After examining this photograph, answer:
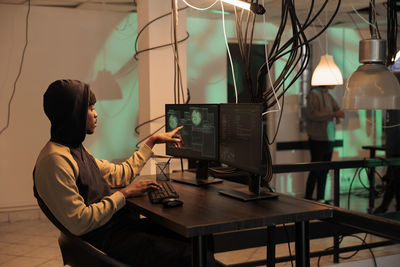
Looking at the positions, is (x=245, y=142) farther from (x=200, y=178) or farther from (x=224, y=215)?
(x=200, y=178)

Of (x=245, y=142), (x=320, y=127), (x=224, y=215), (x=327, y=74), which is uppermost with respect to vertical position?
(x=327, y=74)

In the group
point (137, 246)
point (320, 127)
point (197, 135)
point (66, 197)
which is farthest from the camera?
point (320, 127)

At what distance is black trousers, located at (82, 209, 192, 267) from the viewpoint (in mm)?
2092

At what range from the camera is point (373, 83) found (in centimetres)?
216

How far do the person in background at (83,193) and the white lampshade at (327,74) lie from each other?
3230 millimetres

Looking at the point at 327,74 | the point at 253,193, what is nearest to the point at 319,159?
the point at 327,74

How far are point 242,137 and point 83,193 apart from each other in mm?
775

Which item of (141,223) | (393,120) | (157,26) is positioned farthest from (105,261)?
(393,120)

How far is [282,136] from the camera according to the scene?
6207mm

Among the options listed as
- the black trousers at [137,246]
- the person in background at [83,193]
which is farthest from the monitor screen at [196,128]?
the black trousers at [137,246]

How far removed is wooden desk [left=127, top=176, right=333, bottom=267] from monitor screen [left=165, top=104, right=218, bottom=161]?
0.36 metres

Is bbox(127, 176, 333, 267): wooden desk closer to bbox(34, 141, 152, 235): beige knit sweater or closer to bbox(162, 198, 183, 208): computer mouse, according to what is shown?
bbox(162, 198, 183, 208): computer mouse

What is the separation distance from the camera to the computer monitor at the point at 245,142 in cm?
215

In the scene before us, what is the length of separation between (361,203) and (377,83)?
13.8ft
